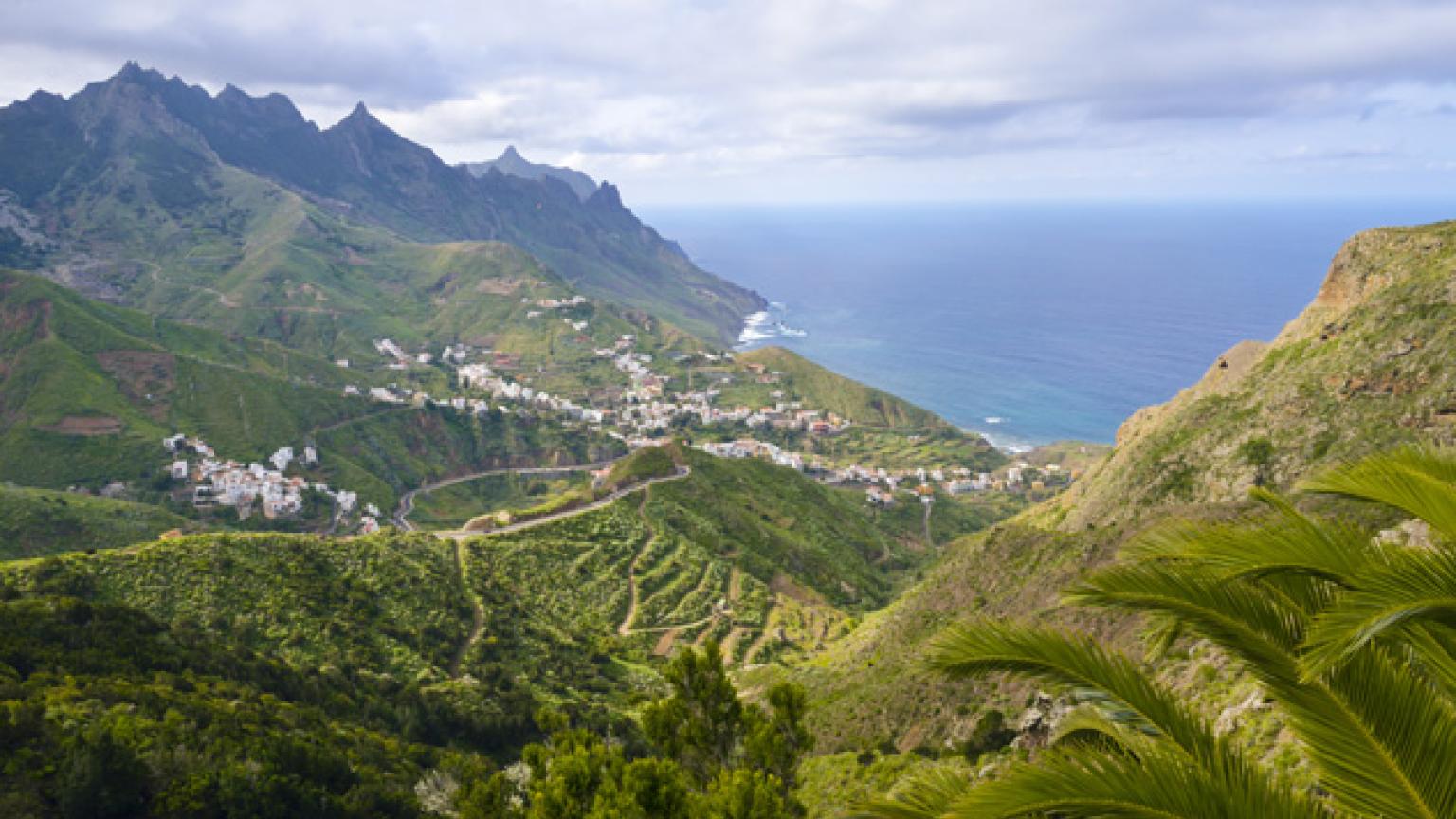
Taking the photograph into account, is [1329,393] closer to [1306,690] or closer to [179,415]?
[1306,690]

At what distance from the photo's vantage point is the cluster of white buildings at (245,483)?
289 ft

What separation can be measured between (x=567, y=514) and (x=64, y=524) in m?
44.3

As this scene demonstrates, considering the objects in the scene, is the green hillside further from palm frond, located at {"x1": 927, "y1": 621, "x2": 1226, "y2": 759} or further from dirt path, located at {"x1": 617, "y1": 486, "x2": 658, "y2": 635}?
palm frond, located at {"x1": 927, "y1": 621, "x2": 1226, "y2": 759}

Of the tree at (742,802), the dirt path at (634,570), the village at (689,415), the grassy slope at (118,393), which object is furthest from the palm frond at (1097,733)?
the grassy slope at (118,393)

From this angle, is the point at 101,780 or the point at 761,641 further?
the point at 761,641

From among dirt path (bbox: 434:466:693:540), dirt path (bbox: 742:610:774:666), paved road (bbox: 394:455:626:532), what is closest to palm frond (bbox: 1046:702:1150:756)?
dirt path (bbox: 742:610:774:666)

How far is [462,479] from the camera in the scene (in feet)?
372

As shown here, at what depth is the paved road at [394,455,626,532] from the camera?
95250 millimetres

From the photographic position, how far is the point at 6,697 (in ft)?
80.4

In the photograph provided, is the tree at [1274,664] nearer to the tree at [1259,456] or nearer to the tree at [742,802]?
the tree at [742,802]

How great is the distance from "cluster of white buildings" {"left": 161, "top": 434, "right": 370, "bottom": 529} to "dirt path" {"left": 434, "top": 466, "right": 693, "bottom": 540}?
3174cm

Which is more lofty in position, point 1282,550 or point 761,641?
point 1282,550

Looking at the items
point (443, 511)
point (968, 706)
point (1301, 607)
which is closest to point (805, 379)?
point (443, 511)

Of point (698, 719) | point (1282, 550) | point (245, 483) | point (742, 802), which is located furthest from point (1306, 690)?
point (245, 483)
